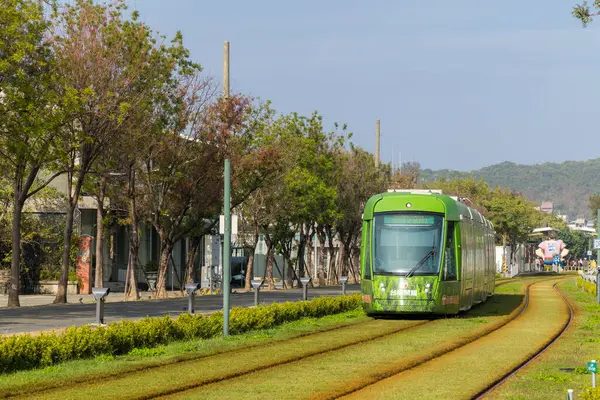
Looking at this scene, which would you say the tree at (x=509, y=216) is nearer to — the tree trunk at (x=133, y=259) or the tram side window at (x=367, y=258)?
the tree trunk at (x=133, y=259)

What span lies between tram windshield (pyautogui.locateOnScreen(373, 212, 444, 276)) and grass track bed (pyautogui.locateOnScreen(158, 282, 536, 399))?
187 centimetres

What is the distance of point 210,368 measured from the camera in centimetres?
1752

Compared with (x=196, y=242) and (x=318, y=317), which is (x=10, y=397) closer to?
(x=318, y=317)

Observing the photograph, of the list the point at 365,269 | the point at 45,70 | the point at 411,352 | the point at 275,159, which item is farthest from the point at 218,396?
the point at 275,159

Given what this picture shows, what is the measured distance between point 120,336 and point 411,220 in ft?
38.1

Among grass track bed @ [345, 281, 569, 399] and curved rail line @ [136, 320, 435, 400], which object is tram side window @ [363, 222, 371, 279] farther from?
grass track bed @ [345, 281, 569, 399]

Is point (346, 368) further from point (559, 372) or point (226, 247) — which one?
point (226, 247)

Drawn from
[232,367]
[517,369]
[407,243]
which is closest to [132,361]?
[232,367]

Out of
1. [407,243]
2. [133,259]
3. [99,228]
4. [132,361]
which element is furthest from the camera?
[99,228]

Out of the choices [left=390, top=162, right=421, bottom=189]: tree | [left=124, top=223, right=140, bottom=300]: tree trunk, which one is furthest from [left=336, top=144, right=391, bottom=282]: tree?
[left=124, top=223, right=140, bottom=300]: tree trunk

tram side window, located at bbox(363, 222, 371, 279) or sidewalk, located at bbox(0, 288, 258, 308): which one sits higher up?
tram side window, located at bbox(363, 222, 371, 279)

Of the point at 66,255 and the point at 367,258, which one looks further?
the point at 66,255

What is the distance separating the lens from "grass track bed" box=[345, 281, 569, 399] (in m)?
14.4

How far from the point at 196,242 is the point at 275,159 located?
215 inches
